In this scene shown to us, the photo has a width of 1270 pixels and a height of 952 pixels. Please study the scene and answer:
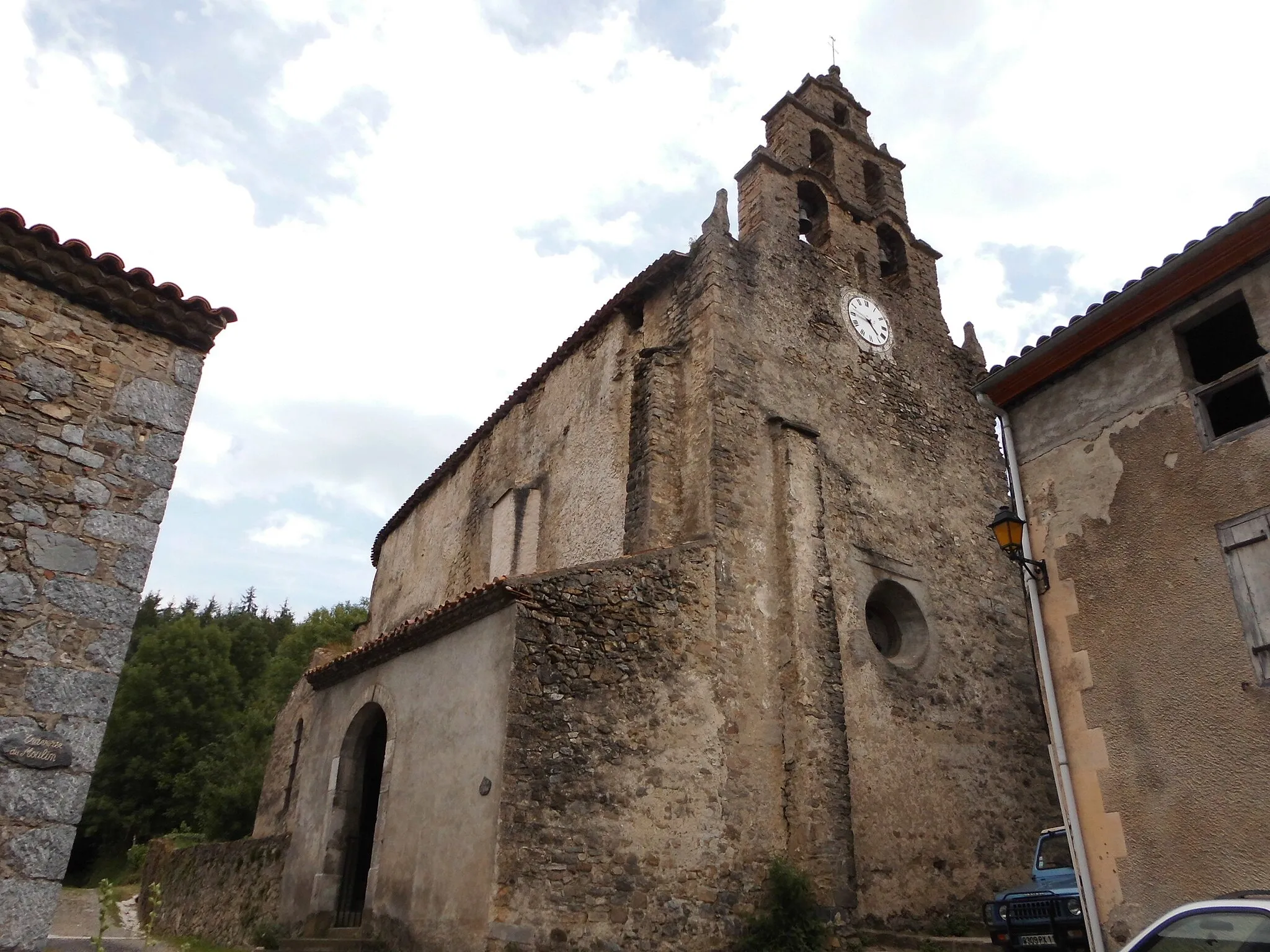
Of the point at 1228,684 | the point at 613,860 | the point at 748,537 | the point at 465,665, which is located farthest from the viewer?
the point at 748,537

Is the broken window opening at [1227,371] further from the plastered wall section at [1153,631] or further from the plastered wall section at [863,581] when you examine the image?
the plastered wall section at [863,581]

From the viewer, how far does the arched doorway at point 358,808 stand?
36.8ft

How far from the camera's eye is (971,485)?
14977 mm

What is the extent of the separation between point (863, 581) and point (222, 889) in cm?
1160

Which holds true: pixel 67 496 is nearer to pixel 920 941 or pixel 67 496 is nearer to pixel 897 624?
pixel 920 941

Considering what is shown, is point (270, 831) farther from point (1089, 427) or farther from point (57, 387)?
point (1089, 427)

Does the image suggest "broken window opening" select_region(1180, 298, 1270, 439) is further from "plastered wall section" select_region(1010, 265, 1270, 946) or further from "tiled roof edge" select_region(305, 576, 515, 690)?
"tiled roof edge" select_region(305, 576, 515, 690)

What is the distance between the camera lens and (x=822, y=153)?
1714 centimetres

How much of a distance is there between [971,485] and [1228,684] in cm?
905

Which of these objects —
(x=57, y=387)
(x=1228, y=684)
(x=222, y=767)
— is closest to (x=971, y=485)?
(x=1228, y=684)

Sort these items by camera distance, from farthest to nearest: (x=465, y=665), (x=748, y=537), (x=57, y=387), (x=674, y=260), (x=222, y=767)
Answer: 1. (x=222, y=767)
2. (x=674, y=260)
3. (x=748, y=537)
4. (x=465, y=665)
5. (x=57, y=387)

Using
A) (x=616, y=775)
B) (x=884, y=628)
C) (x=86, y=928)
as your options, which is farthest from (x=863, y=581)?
(x=86, y=928)

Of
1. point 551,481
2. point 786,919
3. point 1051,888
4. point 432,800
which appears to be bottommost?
point 786,919

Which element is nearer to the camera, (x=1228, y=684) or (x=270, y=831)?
(x=1228, y=684)
